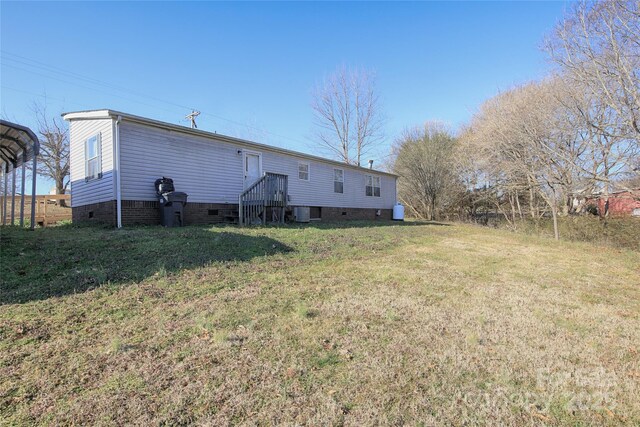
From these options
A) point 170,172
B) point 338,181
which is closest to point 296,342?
point 170,172

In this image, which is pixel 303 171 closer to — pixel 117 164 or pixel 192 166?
pixel 192 166

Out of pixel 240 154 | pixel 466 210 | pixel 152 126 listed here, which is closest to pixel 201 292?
pixel 152 126

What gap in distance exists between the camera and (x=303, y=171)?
1438 centimetres

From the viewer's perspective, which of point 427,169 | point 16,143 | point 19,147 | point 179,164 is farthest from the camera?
point 427,169

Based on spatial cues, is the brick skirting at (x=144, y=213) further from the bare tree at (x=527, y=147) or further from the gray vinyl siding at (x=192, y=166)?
the bare tree at (x=527, y=147)

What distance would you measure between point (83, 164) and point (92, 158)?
→ 0.87 metres

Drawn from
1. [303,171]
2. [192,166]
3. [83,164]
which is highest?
[303,171]

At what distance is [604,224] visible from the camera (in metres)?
14.1

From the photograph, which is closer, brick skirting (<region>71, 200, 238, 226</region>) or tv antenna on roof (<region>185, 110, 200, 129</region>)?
brick skirting (<region>71, 200, 238, 226</region>)

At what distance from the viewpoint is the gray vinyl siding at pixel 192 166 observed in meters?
9.00

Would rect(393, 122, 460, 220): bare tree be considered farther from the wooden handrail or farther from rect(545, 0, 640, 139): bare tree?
the wooden handrail

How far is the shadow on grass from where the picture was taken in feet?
13.3

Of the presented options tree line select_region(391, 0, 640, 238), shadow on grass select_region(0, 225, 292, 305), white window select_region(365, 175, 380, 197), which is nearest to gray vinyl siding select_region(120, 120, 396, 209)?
shadow on grass select_region(0, 225, 292, 305)

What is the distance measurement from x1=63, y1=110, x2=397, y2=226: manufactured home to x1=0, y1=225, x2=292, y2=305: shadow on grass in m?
2.54
